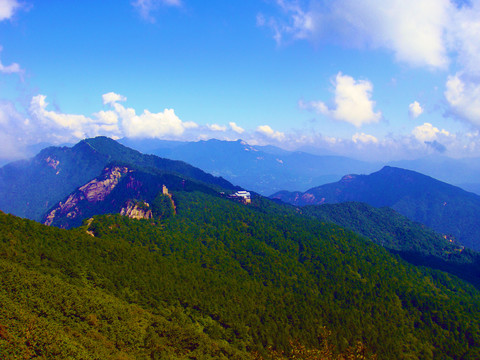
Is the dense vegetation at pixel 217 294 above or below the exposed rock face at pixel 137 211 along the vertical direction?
below

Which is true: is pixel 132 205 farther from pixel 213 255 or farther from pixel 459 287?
pixel 459 287

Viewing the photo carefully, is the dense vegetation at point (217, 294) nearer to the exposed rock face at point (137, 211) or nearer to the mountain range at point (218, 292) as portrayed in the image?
the mountain range at point (218, 292)

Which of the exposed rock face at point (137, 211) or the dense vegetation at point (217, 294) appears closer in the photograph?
the dense vegetation at point (217, 294)

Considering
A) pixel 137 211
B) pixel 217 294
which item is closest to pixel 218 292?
pixel 217 294

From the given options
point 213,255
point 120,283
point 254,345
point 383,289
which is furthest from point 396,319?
point 120,283

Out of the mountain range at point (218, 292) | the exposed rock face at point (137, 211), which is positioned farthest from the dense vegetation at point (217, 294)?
the exposed rock face at point (137, 211)

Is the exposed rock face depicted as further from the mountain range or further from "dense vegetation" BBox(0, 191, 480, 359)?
"dense vegetation" BBox(0, 191, 480, 359)
